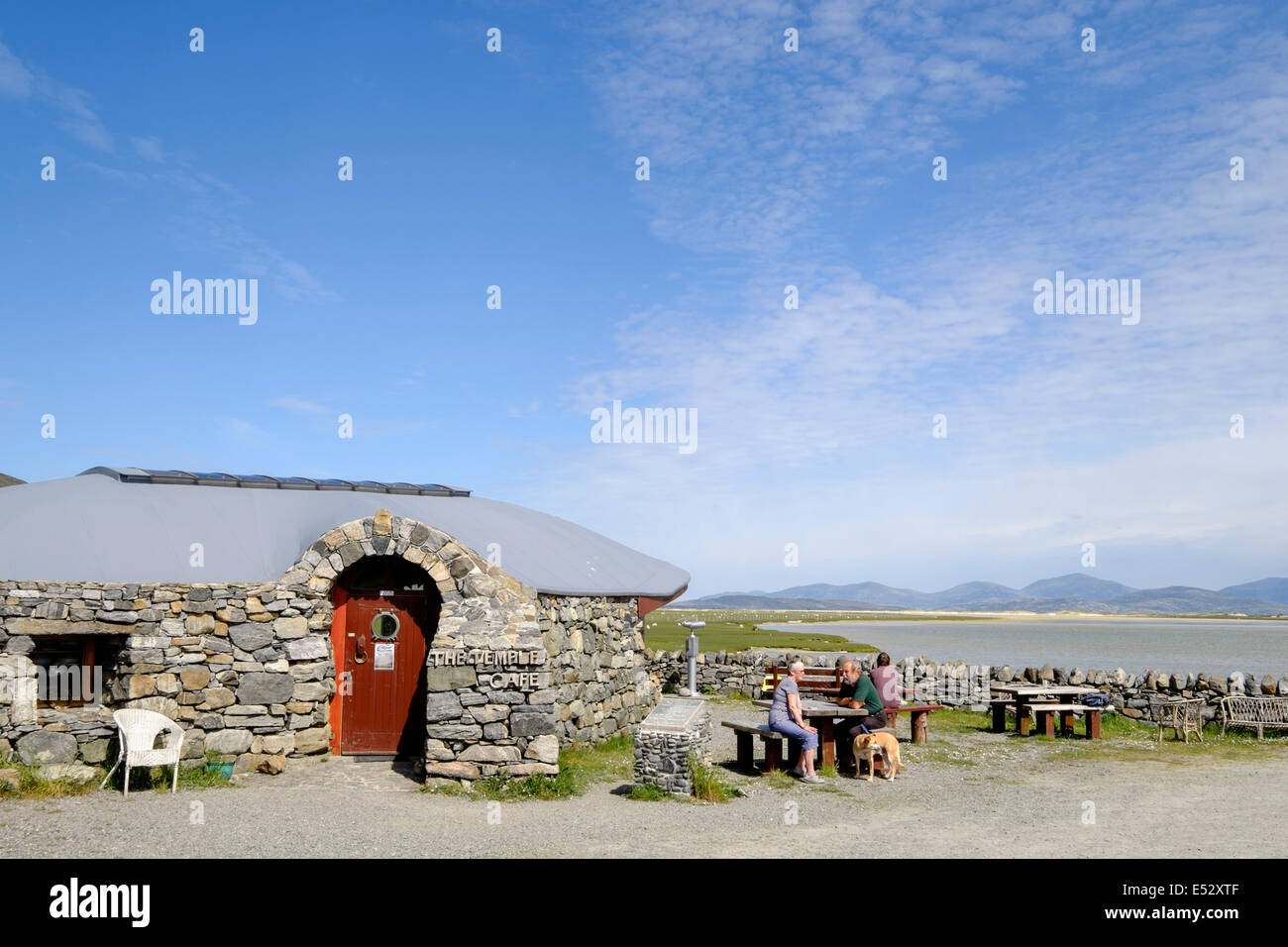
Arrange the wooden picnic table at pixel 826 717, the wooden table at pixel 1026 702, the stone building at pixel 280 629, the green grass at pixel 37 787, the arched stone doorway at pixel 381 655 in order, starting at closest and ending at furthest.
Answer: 1. the green grass at pixel 37 787
2. the stone building at pixel 280 629
3. the wooden picnic table at pixel 826 717
4. the arched stone doorway at pixel 381 655
5. the wooden table at pixel 1026 702

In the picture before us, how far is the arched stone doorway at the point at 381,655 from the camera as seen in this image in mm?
12867

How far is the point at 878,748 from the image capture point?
39.5 ft

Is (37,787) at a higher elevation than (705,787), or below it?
higher

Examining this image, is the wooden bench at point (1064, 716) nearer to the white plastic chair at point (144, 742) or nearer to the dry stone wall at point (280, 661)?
the dry stone wall at point (280, 661)

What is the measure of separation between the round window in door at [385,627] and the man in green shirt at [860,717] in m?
6.39

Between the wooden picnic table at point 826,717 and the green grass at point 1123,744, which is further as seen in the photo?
the green grass at point 1123,744

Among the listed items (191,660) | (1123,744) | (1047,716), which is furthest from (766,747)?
(191,660)

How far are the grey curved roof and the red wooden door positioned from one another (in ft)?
4.19

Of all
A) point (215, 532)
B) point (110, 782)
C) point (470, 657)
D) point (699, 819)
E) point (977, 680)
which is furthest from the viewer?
point (977, 680)

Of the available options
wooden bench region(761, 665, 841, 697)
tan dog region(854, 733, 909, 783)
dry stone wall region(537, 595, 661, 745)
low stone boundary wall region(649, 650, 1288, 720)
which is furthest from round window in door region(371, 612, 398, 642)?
wooden bench region(761, 665, 841, 697)

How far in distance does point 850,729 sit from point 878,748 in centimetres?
81

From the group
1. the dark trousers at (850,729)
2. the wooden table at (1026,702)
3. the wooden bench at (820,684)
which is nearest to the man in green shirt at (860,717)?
the dark trousers at (850,729)

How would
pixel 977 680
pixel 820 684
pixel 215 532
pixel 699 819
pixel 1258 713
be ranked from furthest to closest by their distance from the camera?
pixel 977 680 → pixel 820 684 → pixel 1258 713 → pixel 215 532 → pixel 699 819

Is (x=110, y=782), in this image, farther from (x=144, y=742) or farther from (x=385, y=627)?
(x=385, y=627)
